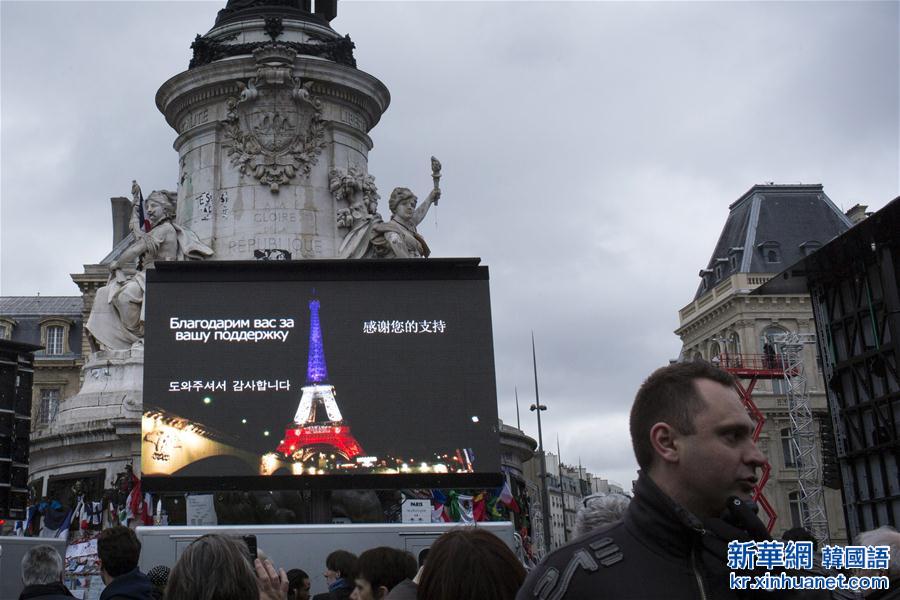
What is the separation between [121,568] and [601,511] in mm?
2833

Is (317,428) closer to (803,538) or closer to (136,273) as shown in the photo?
(136,273)

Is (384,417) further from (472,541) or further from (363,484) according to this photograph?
(472,541)

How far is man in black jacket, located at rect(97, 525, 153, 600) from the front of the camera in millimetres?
6000

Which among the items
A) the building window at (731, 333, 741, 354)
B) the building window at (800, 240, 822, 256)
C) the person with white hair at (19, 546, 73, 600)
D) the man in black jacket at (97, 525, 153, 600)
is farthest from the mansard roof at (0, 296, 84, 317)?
the man in black jacket at (97, 525, 153, 600)

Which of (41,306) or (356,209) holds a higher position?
(41,306)

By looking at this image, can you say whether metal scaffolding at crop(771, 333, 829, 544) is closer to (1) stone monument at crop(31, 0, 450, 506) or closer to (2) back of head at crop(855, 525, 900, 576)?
(1) stone monument at crop(31, 0, 450, 506)

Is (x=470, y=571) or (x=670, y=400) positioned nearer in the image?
(x=670, y=400)

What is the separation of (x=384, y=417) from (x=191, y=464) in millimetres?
2688

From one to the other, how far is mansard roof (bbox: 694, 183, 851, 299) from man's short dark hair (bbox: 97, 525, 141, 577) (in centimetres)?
5793

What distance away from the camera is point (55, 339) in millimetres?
63844

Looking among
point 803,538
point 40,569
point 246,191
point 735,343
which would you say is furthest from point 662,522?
point 735,343

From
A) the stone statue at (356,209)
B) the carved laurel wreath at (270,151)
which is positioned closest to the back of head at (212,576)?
the stone statue at (356,209)

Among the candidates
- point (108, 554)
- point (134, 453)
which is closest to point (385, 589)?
point (108, 554)

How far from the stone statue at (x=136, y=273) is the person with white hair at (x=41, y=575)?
1643 centimetres
